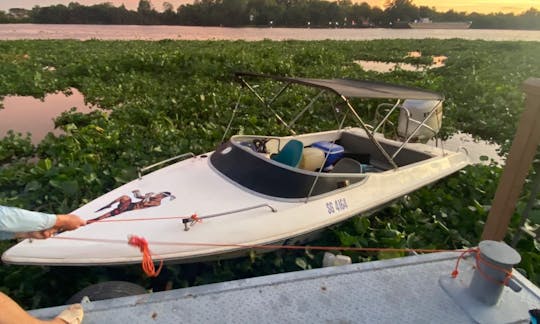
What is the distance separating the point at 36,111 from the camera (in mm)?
10219

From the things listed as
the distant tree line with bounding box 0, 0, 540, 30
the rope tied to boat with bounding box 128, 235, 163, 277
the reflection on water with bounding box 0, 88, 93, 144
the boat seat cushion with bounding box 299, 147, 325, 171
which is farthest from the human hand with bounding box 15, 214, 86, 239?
the distant tree line with bounding box 0, 0, 540, 30

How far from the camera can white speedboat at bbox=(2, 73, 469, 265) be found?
3.19 meters

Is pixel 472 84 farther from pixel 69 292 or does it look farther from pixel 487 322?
pixel 69 292

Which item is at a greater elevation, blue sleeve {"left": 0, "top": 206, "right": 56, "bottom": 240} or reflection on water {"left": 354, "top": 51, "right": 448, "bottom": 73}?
blue sleeve {"left": 0, "top": 206, "right": 56, "bottom": 240}

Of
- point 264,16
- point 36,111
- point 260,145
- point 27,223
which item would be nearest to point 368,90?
point 260,145

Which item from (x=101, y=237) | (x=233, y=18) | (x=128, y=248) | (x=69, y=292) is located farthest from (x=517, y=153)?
(x=233, y=18)

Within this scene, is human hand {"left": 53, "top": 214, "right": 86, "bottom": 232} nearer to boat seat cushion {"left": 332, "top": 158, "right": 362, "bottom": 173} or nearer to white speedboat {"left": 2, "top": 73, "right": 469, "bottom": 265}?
white speedboat {"left": 2, "top": 73, "right": 469, "bottom": 265}

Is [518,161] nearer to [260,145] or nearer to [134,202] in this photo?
[260,145]

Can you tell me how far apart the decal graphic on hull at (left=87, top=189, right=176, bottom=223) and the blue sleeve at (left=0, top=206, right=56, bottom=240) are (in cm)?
147

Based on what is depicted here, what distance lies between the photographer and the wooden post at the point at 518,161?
9.23 ft

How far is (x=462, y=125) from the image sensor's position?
9.66 metres

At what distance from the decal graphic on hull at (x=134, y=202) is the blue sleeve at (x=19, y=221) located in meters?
1.47

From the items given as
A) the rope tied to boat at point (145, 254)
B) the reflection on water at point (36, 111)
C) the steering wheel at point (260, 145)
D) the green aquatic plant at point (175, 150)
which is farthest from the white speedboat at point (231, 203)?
the reflection on water at point (36, 111)

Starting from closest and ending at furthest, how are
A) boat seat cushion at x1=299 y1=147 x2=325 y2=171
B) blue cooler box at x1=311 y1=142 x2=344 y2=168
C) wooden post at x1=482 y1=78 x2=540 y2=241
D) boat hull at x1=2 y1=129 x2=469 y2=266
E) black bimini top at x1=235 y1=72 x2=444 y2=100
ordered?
wooden post at x1=482 y1=78 x2=540 y2=241 → boat hull at x1=2 y1=129 x2=469 y2=266 → black bimini top at x1=235 y1=72 x2=444 y2=100 → boat seat cushion at x1=299 y1=147 x2=325 y2=171 → blue cooler box at x1=311 y1=142 x2=344 y2=168
